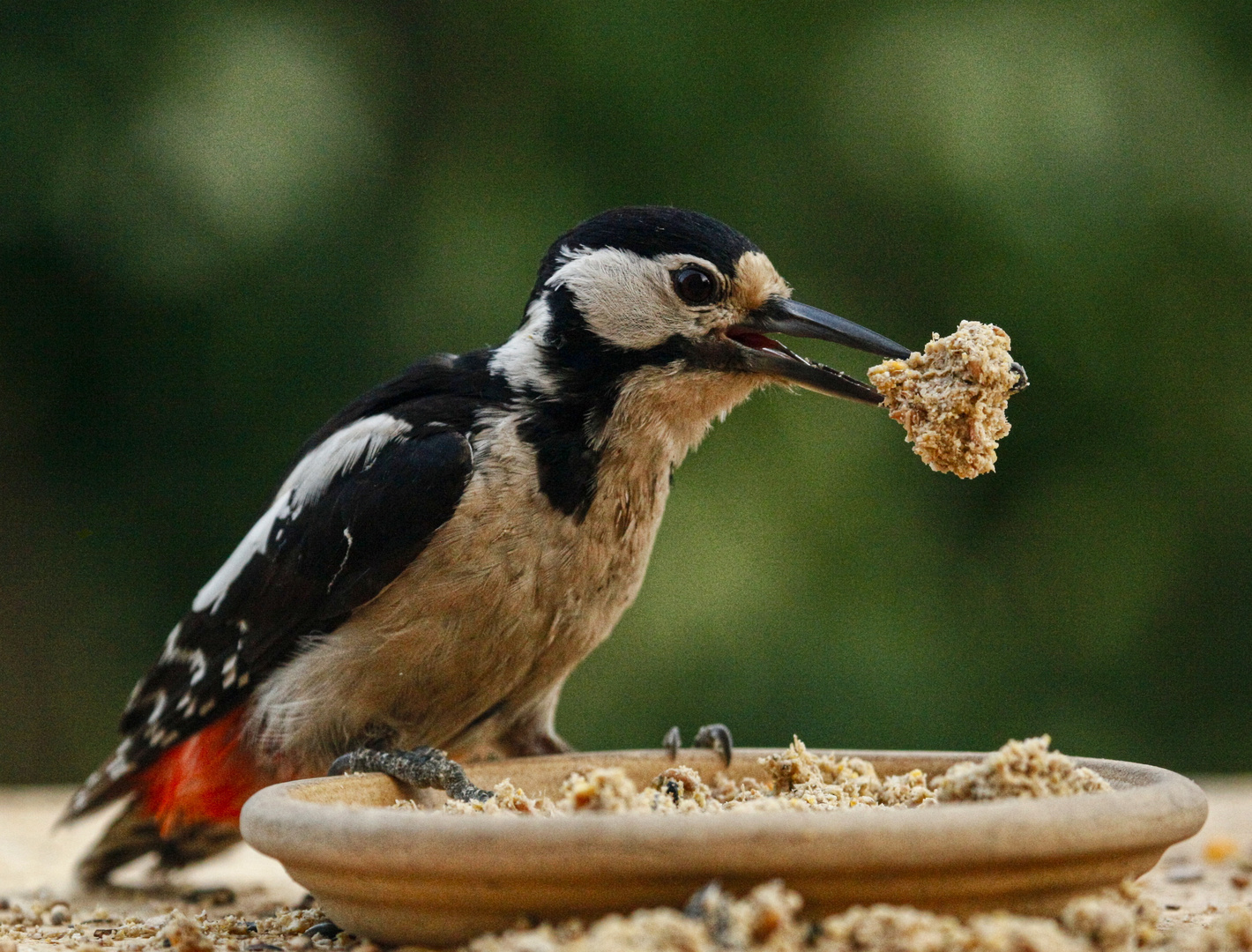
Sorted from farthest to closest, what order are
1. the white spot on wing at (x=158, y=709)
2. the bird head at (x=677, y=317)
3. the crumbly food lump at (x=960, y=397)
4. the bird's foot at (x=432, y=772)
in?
the white spot on wing at (x=158, y=709)
the bird head at (x=677, y=317)
the bird's foot at (x=432, y=772)
the crumbly food lump at (x=960, y=397)

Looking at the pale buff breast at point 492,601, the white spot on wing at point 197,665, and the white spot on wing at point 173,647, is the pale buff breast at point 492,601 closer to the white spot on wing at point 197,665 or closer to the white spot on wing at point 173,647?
the white spot on wing at point 197,665

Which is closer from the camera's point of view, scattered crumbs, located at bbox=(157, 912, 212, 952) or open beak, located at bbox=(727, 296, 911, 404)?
scattered crumbs, located at bbox=(157, 912, 212, 952)

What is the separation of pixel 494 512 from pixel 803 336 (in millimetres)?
717

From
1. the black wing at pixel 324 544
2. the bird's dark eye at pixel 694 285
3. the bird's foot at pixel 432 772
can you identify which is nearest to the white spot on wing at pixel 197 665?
the black wing at pixel 324 544

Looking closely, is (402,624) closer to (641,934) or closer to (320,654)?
(320,654)

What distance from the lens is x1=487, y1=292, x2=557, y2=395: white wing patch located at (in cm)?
291

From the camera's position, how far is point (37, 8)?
18.2ft

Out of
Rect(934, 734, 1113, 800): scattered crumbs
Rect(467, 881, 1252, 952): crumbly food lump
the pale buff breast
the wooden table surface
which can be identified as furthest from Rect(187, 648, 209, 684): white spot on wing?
Rect(934, 734, 1113, 800): scattered crumbs

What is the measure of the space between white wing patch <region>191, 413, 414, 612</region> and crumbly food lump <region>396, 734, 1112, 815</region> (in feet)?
2.55

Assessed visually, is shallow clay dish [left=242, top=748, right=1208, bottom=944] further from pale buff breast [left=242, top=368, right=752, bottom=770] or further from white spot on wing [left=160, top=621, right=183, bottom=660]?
white spot on wing [left=160, top=621, right=183, bottom=660]

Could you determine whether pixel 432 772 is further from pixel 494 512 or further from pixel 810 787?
pixel 810 787

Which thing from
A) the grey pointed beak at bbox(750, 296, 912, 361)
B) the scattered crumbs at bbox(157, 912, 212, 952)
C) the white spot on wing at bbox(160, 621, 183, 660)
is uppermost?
the grey pointed beak at bbox(750, 296, 912, 361)

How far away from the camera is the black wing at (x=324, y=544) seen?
2.76 m

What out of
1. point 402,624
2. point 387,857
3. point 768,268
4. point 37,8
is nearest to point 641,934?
point 387,857
